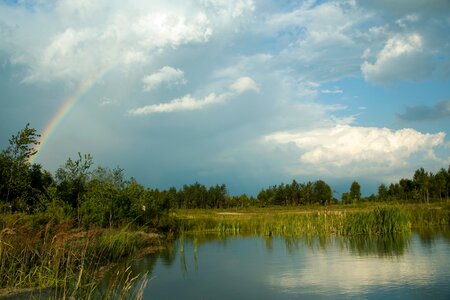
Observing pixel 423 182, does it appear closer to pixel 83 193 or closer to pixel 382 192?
pixel 382 192

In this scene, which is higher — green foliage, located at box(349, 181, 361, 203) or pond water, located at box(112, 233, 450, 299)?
green foliage, located at box(349, 181, 361, 203)

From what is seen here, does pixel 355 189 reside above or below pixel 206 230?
above

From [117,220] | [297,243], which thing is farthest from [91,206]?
[297,243]

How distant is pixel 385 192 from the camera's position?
6988cm

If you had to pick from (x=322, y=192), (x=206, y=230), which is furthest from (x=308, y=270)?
(x=322, y=192)

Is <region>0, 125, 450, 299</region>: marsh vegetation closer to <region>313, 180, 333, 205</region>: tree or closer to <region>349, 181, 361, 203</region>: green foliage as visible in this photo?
<region>349, 181, 361, 203</region>: green foliage

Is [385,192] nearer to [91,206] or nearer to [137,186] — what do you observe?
[137,186]

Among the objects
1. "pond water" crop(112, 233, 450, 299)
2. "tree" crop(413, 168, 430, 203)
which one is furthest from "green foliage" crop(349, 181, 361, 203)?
"pond water" crop(112, 233, 450, 299)

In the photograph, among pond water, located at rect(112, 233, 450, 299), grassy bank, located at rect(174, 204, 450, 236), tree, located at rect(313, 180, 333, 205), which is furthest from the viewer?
tree, located at rect(313, 180, 333, 205)

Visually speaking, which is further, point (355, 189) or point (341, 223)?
point (355, 189)

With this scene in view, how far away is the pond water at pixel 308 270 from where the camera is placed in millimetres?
11320

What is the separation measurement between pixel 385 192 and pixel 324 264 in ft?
190

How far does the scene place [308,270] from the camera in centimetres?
1474

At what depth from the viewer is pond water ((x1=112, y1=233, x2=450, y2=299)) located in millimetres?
11320
